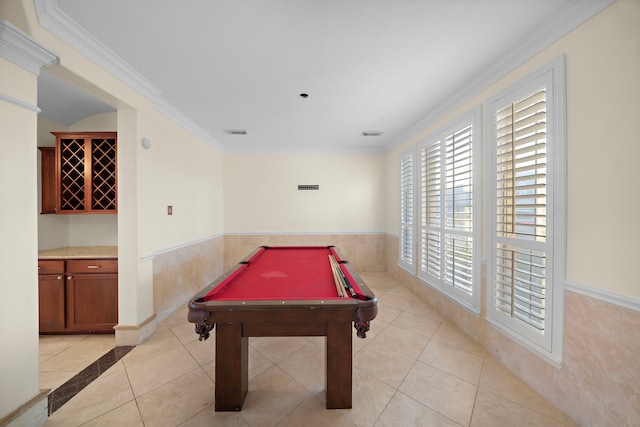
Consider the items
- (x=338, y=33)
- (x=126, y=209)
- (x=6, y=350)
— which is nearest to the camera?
(x=6, y=350)

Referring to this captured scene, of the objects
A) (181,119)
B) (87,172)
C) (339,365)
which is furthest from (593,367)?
(87,172)

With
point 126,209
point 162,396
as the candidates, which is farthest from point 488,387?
point 126,209

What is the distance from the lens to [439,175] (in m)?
2.91

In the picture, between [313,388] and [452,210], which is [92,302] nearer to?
[313,388]

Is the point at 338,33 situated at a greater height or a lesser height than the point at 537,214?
greater

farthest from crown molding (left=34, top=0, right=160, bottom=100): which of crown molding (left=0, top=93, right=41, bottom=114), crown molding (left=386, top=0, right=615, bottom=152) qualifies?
crown molding (left=386, top=0, right=615, bottom=152)

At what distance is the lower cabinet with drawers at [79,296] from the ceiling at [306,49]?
1.88m

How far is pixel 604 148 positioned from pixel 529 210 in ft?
1.83

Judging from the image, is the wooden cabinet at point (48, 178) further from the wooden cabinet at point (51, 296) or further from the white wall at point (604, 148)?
the white wall at point (604, 148)

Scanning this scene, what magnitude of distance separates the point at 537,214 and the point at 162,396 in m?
3.15

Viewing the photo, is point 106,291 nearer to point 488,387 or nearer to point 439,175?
point 488,387

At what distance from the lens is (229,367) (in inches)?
59.5

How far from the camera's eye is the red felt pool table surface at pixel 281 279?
5.13 feet

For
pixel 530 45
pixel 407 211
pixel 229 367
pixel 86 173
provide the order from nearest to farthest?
pixel 229 367, pixel 530 45, pixel 86 173, pixel 407 211
